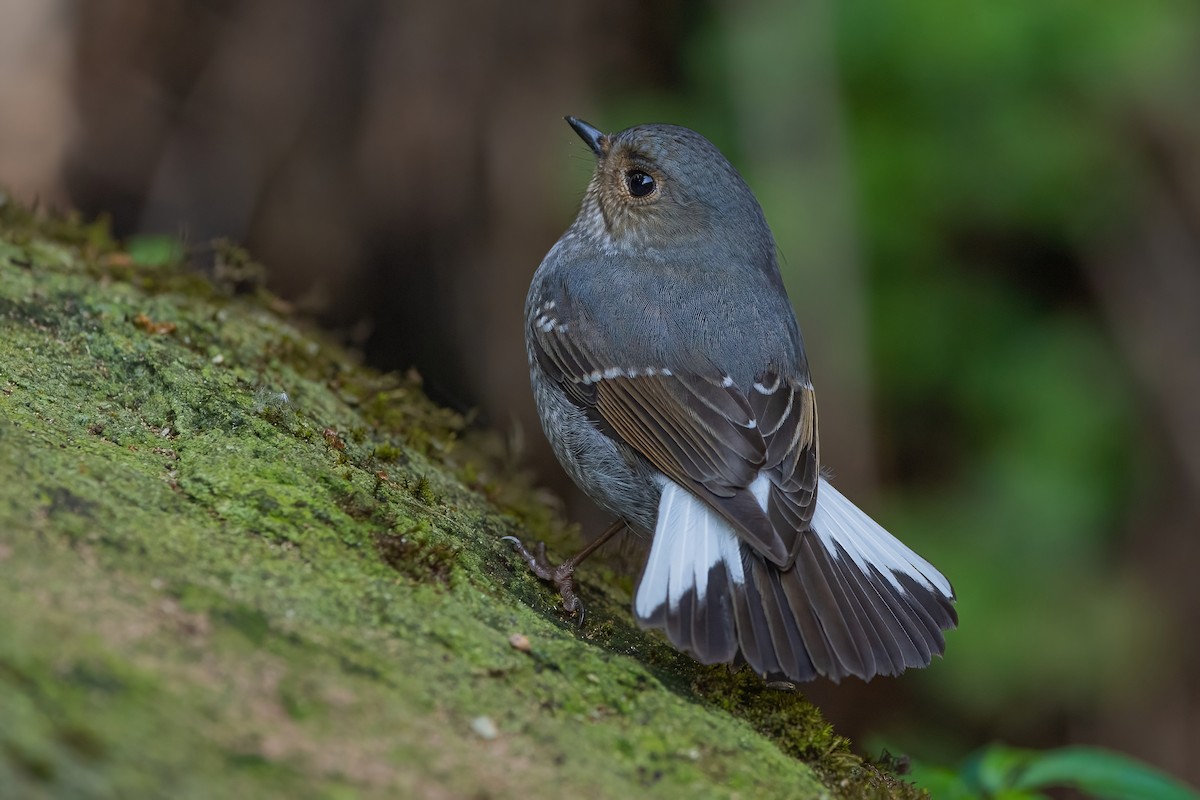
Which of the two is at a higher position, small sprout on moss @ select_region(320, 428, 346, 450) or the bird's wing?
the bird's wing

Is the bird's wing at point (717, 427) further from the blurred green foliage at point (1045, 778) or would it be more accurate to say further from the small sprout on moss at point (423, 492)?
the blurred green foliage at point (1045, 778)

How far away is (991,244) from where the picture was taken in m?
7.13

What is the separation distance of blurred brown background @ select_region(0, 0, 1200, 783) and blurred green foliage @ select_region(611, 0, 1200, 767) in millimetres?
21

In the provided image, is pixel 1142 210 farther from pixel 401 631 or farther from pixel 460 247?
pixel 401 631

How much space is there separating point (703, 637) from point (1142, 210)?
5.64m

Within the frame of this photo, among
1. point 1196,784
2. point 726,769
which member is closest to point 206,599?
point 726,769

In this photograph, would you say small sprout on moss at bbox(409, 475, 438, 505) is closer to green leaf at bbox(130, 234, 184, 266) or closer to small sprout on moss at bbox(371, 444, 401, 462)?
small sprout on moss at bbox(371, 444, 401, 462)

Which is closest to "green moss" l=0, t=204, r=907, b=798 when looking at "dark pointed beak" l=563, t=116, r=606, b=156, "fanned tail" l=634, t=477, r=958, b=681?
"fanned tail" l=634, t=477, r=958, b=681

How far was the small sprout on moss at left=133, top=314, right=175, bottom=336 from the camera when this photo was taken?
3.57 meters

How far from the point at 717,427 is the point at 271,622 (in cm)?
166

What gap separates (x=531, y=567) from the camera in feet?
10.9

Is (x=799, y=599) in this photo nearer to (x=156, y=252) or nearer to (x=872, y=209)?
(x=156, y=252)

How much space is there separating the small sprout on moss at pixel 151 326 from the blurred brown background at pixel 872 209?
234 centimetres

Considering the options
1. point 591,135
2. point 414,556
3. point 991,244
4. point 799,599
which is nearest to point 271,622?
point 414,556
